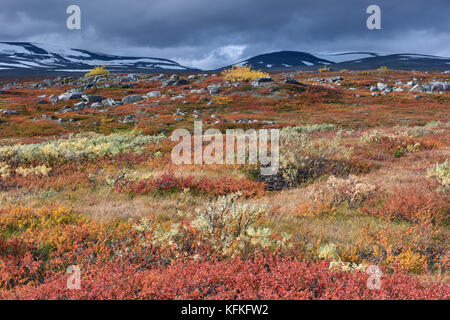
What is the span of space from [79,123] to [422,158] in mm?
29310

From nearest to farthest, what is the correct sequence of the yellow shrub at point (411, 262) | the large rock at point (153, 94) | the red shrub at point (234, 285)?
1. the red shrub at point (234, 285)
2. the yellow shrub at point (411, 262)
3. the large rock at point (153, 94)

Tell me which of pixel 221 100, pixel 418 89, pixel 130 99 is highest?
pixel 418 89

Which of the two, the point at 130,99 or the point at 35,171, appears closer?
the point at 35,171

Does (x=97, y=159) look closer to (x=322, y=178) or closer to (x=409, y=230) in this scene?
(x=322, y=178)

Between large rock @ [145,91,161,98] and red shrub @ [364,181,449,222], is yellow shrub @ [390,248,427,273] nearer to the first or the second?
red shrub @ [364,181,449,222]

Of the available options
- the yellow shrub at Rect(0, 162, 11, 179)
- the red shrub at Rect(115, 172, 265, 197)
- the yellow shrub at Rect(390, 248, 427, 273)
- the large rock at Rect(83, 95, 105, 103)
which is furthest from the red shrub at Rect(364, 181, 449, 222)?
the large rock at Rect(83, 95, 105, 103)

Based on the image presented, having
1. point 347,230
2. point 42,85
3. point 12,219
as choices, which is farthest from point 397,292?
point 42,85

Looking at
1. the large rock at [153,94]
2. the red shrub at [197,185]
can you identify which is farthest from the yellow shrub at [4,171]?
the large rock at [153,94]

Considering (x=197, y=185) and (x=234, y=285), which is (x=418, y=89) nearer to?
(x=197, y=185)

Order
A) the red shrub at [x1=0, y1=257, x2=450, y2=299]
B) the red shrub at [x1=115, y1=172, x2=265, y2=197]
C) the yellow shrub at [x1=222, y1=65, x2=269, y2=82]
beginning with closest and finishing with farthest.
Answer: the red shrub at [x1=0, y1=257, x2=450, y2=299], the red shrub at [x1=115, y1=172, x2=265, y2=197], the yellow shrub at [x1=222, y1=65, x2=269, y2=82]

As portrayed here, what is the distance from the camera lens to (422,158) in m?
12.0

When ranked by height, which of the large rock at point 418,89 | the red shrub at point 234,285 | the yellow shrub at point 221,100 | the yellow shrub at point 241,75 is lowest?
the red shrub at point 234,285

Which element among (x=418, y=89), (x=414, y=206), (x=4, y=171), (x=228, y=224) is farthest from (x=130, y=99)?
(x=418, y=89)

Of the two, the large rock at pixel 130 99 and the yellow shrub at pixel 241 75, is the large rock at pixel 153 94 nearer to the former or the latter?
the large rock at pixel 130 99
